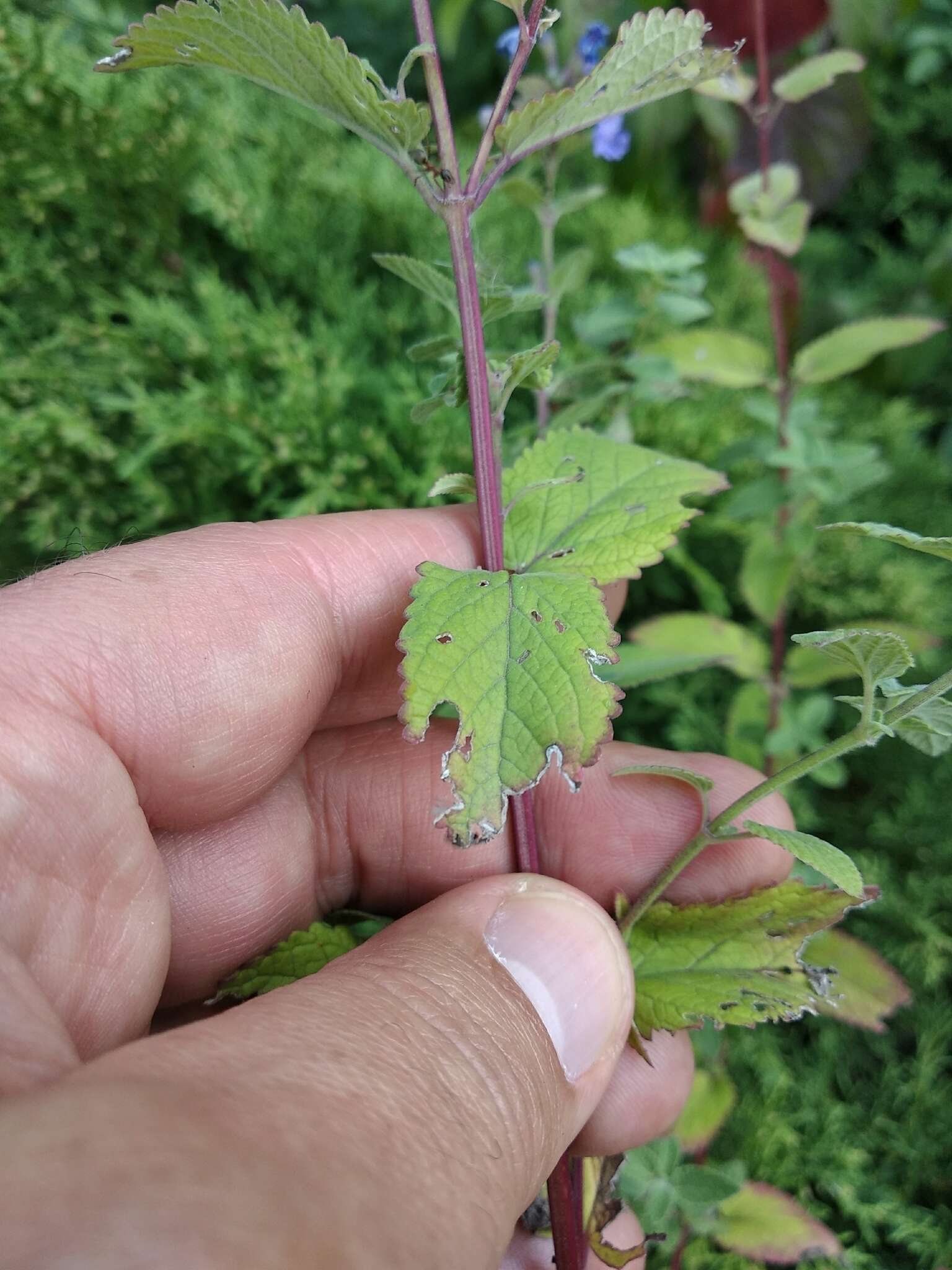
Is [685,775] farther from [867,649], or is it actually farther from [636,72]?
[636,72]

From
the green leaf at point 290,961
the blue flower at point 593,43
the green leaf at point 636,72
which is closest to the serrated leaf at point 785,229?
the blue flower at point 593,43

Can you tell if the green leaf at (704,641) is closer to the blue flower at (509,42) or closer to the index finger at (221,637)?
the index finger at (221,637)

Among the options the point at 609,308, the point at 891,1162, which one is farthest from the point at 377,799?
the point at 891,1162

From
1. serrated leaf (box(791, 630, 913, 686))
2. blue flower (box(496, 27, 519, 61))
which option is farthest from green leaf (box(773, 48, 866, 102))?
serrated leaf (box(791, 630, 913, 686))

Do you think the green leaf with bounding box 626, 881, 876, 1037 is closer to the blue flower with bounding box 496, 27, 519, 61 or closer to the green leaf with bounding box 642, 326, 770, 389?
the green leaf with bounding box 642, 326, 770, 389

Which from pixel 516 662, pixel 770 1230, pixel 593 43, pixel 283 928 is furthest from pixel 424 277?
pixel 770 1230

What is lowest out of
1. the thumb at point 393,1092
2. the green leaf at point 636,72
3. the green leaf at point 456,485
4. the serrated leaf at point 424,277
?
the thumb at point 393,1092
